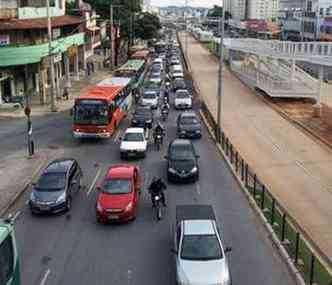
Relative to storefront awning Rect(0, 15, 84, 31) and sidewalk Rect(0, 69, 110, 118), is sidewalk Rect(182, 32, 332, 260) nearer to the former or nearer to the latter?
sidewalk Rect(0, 69, 110, 118)

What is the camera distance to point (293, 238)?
59.2 feet

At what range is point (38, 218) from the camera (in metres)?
20.5

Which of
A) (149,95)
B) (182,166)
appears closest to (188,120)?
(182,166)

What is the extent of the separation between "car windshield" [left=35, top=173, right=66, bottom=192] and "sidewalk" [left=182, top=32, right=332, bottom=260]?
8752 millimetres

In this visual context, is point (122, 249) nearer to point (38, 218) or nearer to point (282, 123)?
point (38, 218)

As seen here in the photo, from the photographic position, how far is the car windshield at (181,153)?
25609 millimetres

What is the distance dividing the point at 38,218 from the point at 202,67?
66.0 meters

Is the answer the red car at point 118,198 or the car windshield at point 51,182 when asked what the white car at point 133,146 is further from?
the car windshield at point 51,182

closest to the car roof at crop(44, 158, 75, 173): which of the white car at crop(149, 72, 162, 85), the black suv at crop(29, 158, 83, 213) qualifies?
the black suv at crop(29, 158, 83, 213)

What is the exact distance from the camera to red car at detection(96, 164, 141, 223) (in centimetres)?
1941

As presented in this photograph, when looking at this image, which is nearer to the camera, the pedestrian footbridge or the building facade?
the pedestrian footbridge

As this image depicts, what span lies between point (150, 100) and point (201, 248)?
31.8 metres

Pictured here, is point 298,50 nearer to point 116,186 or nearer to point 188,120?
point 188,120

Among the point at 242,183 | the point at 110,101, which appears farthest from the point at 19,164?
the point at 242,183
